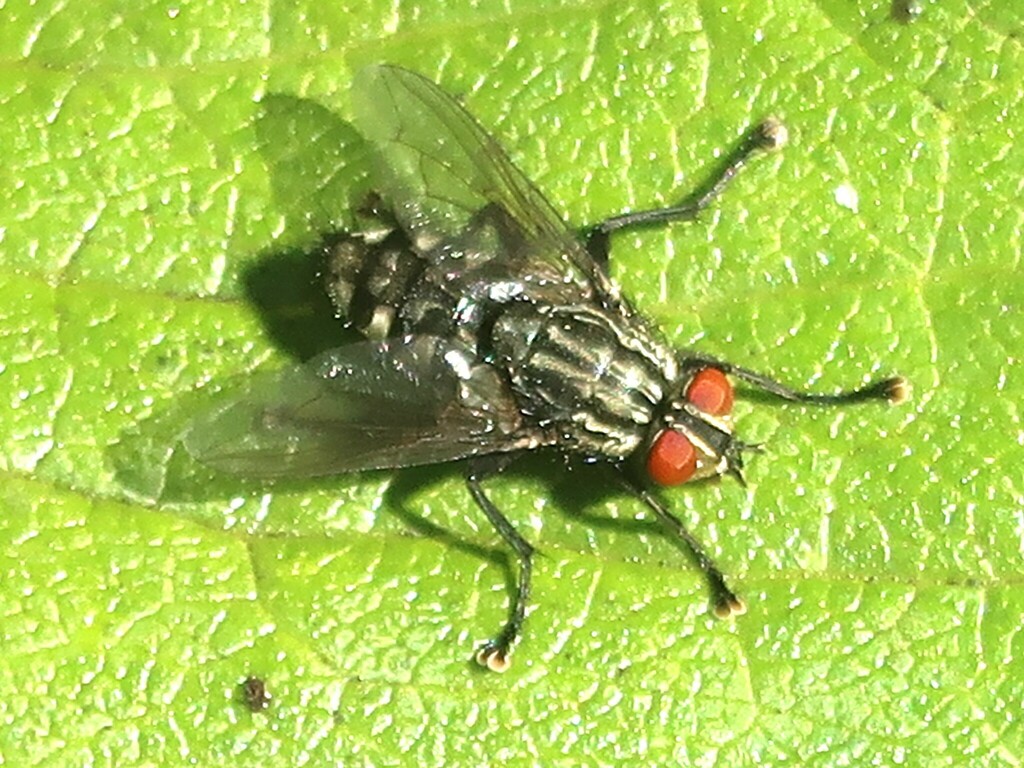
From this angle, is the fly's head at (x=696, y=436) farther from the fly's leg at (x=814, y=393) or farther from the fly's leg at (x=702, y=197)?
the fly's leg at (x=702, y=197)

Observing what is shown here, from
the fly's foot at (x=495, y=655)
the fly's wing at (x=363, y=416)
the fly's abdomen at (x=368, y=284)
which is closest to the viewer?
the fly's wing at (x=363, y=416)

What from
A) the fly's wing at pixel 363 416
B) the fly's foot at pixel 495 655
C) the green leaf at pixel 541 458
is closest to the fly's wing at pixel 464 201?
the green leaf at pixel 541 458

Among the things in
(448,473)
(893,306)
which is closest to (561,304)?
(448,473)

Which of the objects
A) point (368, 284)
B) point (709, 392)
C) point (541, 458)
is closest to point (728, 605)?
point (709, 392)

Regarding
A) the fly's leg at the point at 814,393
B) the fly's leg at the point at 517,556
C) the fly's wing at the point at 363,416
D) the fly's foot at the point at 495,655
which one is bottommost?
the fly's foot at the point at 495,655

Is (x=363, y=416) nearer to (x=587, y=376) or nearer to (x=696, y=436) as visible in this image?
(x=587, y=376)

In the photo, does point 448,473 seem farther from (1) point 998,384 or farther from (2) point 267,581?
(1) point 998,384
